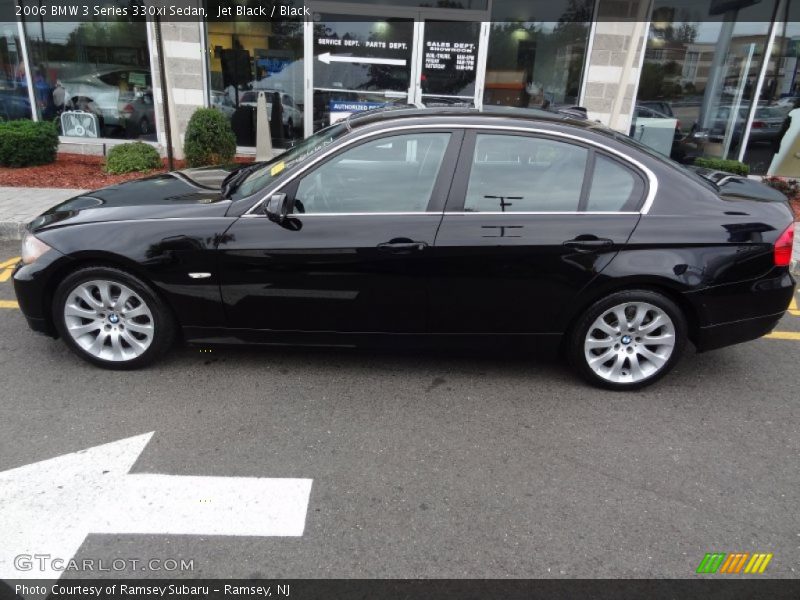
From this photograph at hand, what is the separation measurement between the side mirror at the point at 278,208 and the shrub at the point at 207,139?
234 inches

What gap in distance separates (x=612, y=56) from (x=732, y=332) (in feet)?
25.1

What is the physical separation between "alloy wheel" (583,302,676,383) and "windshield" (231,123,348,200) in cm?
198

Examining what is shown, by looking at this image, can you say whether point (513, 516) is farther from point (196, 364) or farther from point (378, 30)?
point (378, 30)

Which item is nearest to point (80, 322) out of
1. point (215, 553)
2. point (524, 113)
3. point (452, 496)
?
point (215, 553)

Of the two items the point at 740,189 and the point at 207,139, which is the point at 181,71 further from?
the point at 740,189

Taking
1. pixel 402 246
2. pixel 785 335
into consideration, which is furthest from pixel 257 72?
pixel 785 335

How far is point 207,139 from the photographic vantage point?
863 centimetres

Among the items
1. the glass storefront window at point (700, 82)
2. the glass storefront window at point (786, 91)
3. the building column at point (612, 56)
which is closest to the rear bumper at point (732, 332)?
the building column at point (612, 56)

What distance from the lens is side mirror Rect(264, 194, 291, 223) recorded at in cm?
321

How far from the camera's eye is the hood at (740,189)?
142 inches

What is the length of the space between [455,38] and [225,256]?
7830 millimetres

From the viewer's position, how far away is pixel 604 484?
9.21ft
